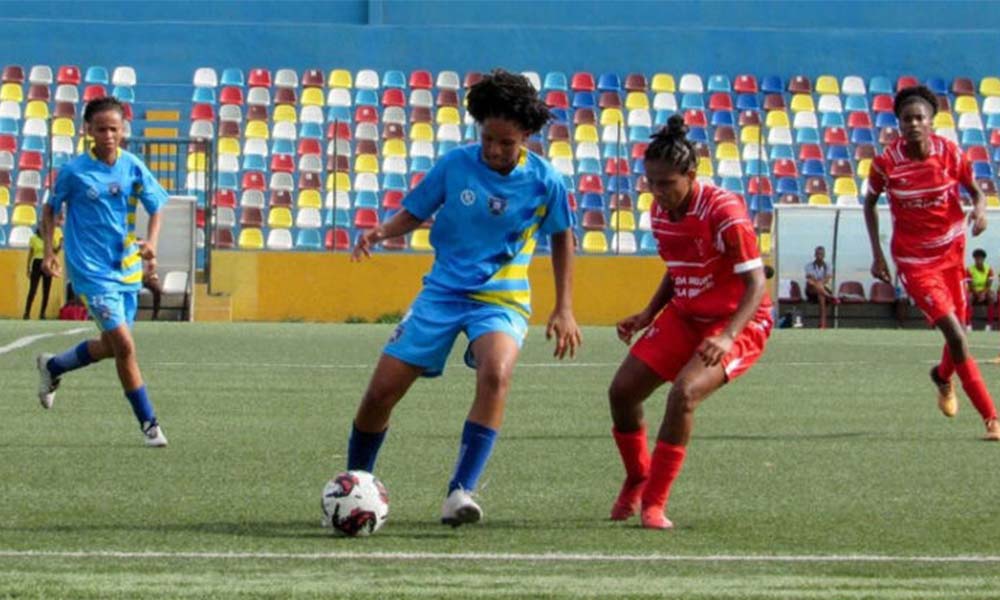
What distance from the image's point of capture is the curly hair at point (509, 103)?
24.1ft

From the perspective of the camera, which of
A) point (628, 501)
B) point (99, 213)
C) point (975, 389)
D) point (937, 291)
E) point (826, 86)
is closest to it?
point (628, 501)

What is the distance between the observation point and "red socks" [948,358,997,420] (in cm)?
1157

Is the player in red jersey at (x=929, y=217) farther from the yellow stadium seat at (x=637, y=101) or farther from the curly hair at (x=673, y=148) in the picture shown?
the yellow stadium seat at (x=637, y=101)

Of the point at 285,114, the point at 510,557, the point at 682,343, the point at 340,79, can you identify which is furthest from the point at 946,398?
the point at 340,79

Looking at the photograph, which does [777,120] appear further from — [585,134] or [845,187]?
[585,134]

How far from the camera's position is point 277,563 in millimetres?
6383

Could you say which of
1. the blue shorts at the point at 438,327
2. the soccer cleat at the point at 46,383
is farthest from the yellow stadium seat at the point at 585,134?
the blue shorts at the point at 438,327

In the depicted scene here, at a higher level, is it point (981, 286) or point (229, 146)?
point (229, 146)

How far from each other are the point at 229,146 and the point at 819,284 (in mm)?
10663

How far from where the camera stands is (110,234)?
1112 centimetres

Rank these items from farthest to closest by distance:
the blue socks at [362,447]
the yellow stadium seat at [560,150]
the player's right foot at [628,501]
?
the yellow stadium seat at [560,150] → the player's right foot at [628,501] → the blue socks at [362,447]

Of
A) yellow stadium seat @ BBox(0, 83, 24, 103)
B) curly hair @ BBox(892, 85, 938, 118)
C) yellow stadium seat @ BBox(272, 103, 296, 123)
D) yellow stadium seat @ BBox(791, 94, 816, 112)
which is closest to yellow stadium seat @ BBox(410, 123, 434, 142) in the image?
yellow stadium seat @ BBox(272, 103, 296, 123)

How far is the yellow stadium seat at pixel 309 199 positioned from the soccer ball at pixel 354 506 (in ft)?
89.1

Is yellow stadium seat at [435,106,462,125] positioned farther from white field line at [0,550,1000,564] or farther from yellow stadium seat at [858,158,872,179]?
white field line at [0,550,1000,564]
